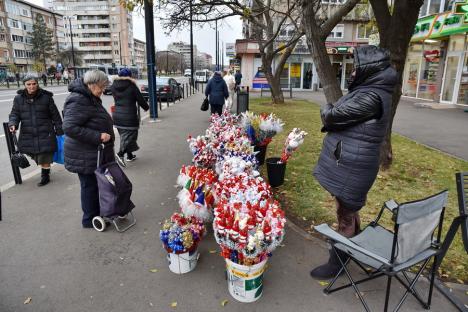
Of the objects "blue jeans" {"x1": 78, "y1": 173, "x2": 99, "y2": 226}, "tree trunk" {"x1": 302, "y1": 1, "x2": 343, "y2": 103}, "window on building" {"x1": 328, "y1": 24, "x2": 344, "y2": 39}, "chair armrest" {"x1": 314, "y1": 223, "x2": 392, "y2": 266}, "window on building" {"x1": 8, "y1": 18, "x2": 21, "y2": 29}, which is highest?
"window on building" {"x1": 8, "y1": 18, "x2": 21, "y2": 29}

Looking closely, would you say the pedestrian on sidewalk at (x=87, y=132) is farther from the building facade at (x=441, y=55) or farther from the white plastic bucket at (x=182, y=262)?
the building facade at (x=441, y=55)

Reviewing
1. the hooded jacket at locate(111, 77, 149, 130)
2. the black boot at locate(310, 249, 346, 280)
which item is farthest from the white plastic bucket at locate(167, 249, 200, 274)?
the hooded jacket at locate(111, 77, 149, 130)

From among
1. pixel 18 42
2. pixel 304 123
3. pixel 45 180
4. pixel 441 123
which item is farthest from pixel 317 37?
pixel 18 42

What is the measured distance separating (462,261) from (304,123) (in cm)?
864

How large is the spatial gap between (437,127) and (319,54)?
7474mm

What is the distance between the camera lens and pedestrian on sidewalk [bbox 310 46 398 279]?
8.38ft

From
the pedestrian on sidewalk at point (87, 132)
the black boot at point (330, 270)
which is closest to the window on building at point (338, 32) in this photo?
the pedestrian on sidewalk at point (87, 132)

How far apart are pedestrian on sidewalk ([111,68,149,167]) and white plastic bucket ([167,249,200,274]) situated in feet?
12.6

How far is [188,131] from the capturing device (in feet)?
34.1

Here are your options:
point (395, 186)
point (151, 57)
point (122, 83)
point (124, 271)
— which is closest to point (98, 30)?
point (151, 57)

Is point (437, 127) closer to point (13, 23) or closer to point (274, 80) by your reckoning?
point (274, 80)

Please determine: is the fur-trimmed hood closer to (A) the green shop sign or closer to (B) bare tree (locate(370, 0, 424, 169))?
(B) bare tree (locate(370, 0, 424, 169))

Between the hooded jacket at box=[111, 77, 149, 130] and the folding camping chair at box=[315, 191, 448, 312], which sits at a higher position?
the hooded jacket at box=[111, 77, 149, 130]

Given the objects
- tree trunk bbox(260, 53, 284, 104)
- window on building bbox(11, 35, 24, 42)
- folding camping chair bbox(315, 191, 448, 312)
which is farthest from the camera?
window on building bbox(11, 35, 24, 42)
